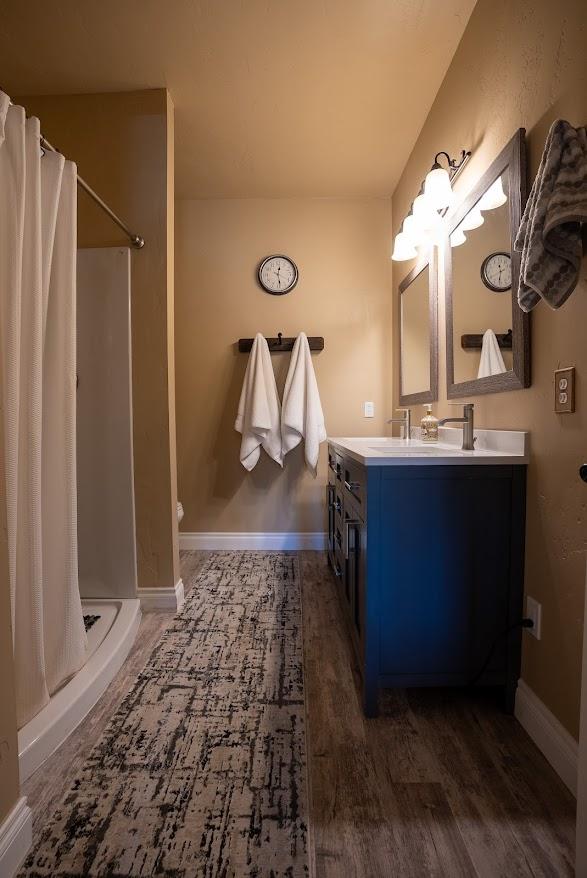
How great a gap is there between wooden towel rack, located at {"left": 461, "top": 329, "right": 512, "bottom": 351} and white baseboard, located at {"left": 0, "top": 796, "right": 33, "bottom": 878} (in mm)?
1726

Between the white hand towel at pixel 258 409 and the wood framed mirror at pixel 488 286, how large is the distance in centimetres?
123

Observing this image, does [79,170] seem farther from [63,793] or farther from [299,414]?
[63,793]

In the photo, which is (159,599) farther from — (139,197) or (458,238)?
(458,238)

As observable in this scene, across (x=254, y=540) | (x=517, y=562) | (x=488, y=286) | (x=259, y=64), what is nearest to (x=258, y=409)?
(x=254, y=540)

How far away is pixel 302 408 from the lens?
2848 mm

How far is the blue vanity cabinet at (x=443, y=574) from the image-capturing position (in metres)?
1.32

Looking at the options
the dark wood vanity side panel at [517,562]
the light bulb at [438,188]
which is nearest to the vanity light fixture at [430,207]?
the light bulb at [438,188]

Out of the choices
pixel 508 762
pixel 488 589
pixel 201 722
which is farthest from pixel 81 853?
pixel 488 589

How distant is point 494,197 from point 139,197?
62.1 inches

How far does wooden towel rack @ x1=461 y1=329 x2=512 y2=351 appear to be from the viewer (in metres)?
1.41

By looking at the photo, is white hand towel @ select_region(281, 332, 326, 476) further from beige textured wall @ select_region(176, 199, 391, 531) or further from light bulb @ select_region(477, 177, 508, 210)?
light bulb @ select_region(477, 177, 508, 210)

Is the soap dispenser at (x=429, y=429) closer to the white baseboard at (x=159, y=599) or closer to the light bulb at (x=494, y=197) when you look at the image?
the light bulb at (x=494, y=197)

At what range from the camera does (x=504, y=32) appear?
4.64 ft

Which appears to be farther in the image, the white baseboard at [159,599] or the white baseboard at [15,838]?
the white baseboard at [159,599]
